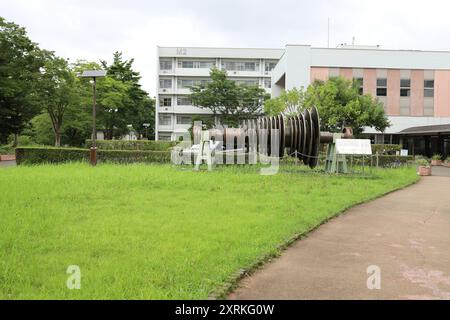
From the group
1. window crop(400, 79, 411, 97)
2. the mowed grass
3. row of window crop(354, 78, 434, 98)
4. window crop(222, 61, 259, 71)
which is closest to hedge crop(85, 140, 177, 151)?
the mowed grass

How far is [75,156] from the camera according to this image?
22.8 metres

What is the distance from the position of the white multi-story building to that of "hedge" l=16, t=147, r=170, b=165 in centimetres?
4131

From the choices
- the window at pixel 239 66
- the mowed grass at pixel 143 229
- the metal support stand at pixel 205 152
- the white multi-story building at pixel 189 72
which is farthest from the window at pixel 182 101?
the mowed grass at pixel 143 229

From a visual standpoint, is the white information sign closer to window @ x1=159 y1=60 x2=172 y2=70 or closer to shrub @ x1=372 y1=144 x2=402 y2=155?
shrub @ x1=372 y1=144 x2=402 y2=155

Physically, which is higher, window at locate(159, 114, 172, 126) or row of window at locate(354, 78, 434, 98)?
row of window at locate(354, 78, 434, 98)

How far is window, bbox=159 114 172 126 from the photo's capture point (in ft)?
217

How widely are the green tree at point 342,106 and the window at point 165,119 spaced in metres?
32.0

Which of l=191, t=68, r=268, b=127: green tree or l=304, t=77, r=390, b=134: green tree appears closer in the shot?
l=304, t=77, r=390, b=134: green tree

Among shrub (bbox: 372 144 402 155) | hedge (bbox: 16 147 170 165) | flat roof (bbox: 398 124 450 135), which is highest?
flat roof (bbox: 398 124 450 135)

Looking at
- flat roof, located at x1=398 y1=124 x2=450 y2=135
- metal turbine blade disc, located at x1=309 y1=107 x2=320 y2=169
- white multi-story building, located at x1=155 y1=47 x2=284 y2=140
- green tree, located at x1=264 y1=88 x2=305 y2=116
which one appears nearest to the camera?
metal turbine blade disc, located at x1=309 y1=107 x2=320 y2=169

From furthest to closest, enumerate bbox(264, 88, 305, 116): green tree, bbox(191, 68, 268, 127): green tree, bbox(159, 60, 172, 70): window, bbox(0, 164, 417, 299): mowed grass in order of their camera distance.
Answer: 1. bbox(159, 60, 172, 70): window
2. bbox(191, 68, 268, 127): green tree
3. bbox(264, 88, 305, 116): green tree
4. bbox(0, 164, 417, 299): mowed grass

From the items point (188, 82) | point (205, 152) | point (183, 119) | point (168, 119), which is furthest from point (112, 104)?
point (188, 82)

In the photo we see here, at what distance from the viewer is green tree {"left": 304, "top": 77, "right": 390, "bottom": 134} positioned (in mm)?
33406

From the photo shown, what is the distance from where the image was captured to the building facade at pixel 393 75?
4459cm
